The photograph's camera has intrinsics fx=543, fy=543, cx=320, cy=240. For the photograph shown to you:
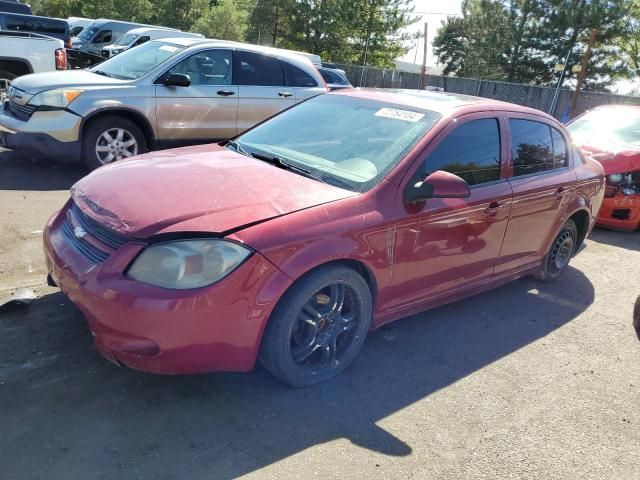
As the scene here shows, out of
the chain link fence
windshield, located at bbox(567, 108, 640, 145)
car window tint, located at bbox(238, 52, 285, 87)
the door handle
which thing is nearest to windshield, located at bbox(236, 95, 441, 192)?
the door handle

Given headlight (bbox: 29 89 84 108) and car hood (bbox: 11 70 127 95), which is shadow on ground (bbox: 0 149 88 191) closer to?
headlight (bbox: 29 89 84 108)

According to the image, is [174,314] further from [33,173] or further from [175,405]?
[33,173]

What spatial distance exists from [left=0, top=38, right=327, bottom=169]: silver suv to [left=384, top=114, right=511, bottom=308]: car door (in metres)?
4.42

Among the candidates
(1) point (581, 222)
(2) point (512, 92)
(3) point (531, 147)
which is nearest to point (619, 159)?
(1) point (581, 222)

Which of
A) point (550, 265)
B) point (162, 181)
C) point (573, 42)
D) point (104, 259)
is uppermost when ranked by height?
point (573, 42)

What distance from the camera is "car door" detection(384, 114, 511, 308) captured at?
3.39 m

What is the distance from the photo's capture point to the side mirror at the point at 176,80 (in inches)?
272

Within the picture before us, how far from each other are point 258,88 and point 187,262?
18.7ft

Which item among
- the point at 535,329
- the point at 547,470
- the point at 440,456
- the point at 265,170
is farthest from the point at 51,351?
the point at 535,329

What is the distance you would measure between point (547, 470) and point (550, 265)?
8.96 feet

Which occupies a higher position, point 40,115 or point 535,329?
point 40,115

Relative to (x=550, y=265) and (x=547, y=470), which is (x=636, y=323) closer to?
(x=550, y=265)

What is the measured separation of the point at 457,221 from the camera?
143 inches

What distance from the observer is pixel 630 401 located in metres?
3.43
